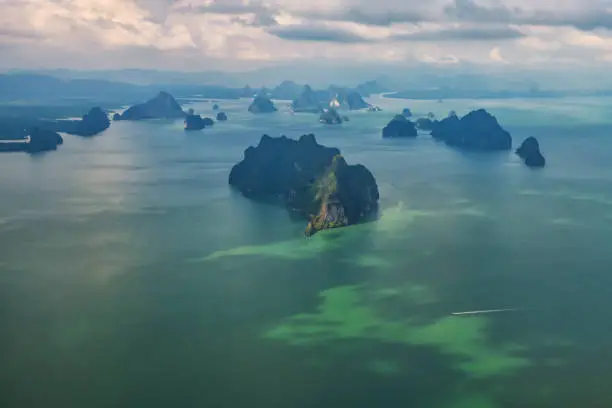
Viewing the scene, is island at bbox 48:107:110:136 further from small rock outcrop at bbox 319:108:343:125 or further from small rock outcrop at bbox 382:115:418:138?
small rock outcrop at bbox 382:115:418:138

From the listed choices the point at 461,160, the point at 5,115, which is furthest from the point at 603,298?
the point at 5,115

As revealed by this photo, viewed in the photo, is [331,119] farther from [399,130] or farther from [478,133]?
[478,133]

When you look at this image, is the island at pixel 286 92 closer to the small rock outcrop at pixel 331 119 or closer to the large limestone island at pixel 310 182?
the small rock outcrop at pixel 331 119

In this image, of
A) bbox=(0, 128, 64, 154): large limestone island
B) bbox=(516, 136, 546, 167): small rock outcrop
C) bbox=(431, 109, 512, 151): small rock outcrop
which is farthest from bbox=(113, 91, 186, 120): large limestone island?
bbox=(516, 136, 546, 167): small rock outcrop

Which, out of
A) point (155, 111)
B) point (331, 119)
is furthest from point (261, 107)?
point (331, 119)

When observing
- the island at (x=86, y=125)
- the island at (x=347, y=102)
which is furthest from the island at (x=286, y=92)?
the island at (x=86, y=125)
